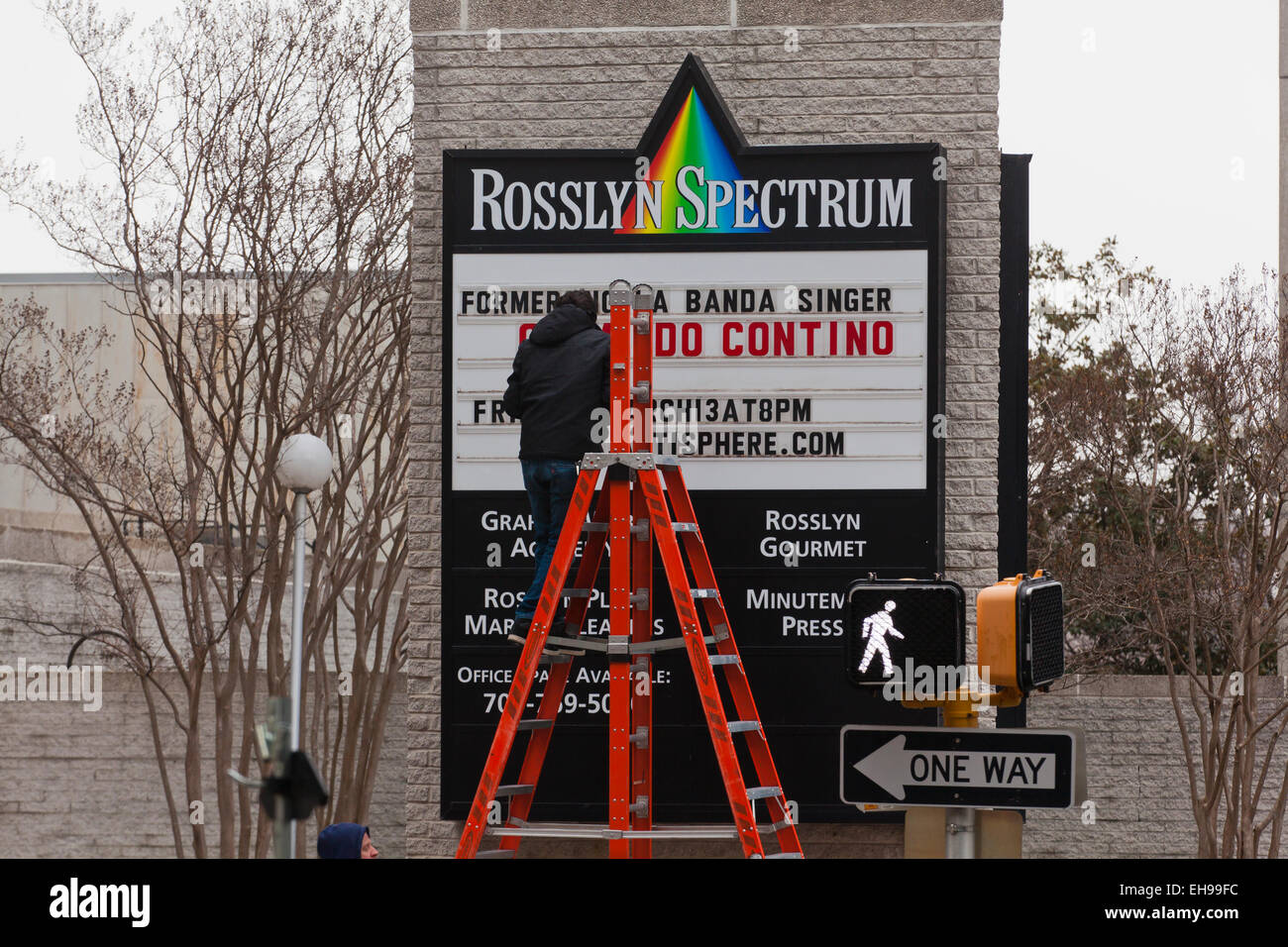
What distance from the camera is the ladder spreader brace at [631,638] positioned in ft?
24.3

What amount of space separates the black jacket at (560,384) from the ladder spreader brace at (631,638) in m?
0.32

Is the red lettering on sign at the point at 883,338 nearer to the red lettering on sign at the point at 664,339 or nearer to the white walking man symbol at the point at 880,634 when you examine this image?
the red lettering on sign at the point at 664,339

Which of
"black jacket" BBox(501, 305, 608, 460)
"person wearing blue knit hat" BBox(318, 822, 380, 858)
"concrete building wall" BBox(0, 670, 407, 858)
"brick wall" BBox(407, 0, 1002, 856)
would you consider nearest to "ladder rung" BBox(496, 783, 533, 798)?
"brick wall" BBox(407, 0, 1002, 856)

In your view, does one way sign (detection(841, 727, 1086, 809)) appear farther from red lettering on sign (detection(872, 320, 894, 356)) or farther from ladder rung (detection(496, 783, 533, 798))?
red lettering on sign (detection(872, 320, 894, 356))

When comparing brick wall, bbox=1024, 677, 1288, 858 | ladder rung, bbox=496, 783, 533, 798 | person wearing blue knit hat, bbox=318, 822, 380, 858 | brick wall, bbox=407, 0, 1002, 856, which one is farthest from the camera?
brick wall, bbox=1024, 677, 1288, 858

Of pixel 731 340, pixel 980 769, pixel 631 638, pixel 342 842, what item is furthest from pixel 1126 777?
pixel 980 769

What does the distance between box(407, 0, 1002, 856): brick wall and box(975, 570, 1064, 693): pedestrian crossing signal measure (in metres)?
4.14

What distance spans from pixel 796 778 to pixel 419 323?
338 cm

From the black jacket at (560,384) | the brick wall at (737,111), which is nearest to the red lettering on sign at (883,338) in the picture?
the brick wall at (737,111)

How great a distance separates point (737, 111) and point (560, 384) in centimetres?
226

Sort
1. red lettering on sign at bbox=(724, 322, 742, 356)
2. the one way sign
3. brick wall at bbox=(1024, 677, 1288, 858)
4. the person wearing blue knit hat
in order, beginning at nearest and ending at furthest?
the one way sign, the person wearing blue knit hat, red lettering on sign at bbox=(724, 322, 742, 356), brick wall at bbox=(1024, 677, 1288, 858)

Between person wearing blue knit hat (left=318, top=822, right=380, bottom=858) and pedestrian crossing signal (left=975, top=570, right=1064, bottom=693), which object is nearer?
pedestrian crossing signal (left=975, top=570, right=1064, bottom=693)

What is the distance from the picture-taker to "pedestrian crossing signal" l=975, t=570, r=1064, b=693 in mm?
4883
